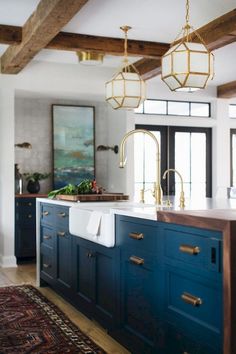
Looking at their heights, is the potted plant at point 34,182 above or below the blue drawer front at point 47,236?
above

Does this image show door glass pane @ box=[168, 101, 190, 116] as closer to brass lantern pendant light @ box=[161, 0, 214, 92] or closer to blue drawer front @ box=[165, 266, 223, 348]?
brass lantern pendant light @ box=[161, 0, 214, 92]

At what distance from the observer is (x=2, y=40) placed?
536 centimetres

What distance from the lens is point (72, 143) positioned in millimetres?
7664

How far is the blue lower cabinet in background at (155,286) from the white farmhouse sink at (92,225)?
7 cm

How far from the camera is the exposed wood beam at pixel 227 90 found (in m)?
7.91

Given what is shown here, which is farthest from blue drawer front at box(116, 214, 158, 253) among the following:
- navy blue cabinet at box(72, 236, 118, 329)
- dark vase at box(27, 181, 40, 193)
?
dark vase at box(27, 181, 40, 193)

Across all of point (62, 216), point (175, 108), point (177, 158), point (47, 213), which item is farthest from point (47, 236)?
point (175, 108)

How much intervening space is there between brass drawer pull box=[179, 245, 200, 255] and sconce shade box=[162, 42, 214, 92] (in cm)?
166

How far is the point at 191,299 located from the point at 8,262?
4.70m

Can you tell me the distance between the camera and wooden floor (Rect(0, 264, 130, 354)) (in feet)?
11.2

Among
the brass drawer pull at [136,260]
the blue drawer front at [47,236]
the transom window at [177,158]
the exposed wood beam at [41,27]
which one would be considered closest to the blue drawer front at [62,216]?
the blue drawer front at [47,236]

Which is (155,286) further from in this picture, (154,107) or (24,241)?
(154,107)

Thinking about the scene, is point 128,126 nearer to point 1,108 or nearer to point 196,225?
point 1,108

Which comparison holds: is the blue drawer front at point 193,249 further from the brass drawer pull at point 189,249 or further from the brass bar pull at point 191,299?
the brass bar pull at point 191,299
